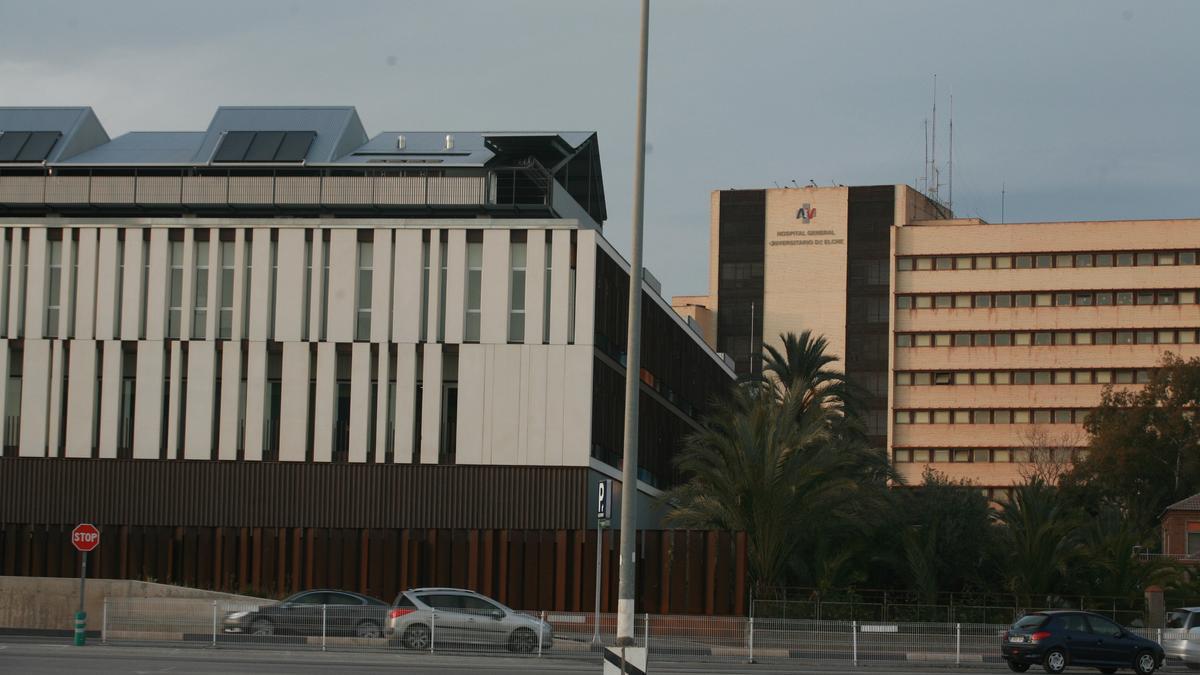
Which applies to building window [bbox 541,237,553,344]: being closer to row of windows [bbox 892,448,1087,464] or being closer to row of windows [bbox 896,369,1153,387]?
row of windows [bbox 892,448,1087,464]

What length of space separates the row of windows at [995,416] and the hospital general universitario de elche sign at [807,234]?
48.0ft

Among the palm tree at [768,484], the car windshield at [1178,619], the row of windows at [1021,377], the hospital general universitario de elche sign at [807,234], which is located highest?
the hospital general universitario de elche sign at [807,234]

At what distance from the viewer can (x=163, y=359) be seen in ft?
159

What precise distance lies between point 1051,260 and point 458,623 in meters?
90.5

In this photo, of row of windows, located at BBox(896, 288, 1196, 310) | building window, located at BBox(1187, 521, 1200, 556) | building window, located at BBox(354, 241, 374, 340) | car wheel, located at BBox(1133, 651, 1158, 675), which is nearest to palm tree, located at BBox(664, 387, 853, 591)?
car wheel, located at BBox(1133, 651, 1158, 675)

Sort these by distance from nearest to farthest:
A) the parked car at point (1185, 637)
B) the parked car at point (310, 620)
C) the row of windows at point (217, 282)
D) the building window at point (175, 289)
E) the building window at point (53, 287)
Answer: the parked car at point (310, 620) < the parked car at point (1185, 637) < the row of windows at point (217, 282) < the building window at point (175, 289) < the building window at point (53, 287)

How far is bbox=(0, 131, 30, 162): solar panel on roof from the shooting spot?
6016 cm

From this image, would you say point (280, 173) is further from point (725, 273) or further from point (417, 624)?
point (725, 273)

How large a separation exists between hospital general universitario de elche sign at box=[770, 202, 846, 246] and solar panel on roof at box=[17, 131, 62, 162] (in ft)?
235

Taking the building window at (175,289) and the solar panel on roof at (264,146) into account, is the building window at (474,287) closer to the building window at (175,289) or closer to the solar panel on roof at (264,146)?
the building window at (175,289)

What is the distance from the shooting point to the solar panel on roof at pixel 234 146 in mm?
58906

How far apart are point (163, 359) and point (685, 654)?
21.2 m

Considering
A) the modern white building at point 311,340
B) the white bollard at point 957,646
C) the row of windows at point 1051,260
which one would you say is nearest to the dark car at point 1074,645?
the white bollard at point 957,646

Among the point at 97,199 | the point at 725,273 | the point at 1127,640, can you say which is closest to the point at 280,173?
the point at 97,199
